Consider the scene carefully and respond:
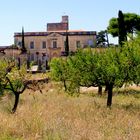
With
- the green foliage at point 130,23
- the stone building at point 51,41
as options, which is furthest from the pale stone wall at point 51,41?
the green foliage at point 130,23

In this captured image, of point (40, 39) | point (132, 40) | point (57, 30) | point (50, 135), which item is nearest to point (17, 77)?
point (132, 40)

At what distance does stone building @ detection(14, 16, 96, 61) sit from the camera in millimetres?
92312

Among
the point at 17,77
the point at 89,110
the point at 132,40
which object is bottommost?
the point at 89,110

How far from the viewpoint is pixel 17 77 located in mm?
21953

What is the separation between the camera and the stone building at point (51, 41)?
303 feet

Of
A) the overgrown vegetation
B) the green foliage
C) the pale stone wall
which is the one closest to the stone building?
the pale stone wall

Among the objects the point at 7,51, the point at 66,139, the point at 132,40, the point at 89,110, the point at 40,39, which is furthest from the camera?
the point at 40,39

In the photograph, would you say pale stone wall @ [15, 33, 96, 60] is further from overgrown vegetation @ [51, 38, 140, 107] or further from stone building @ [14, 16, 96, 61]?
overgrown vegetation @ [51, 38, 140, 107]

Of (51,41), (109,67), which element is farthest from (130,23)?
(109,67)

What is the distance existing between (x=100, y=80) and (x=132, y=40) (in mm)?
3720

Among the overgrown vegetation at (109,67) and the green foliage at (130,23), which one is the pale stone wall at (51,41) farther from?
the overgrown vegetation at (109,67)

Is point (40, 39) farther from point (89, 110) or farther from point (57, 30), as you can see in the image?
point (89, 110)

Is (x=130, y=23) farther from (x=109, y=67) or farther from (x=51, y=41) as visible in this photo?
(x=109, y=67)

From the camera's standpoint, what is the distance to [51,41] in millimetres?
93375
